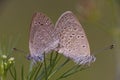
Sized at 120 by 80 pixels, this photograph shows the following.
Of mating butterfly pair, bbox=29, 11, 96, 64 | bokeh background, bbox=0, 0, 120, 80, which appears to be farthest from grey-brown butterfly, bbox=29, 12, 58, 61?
bokeh background, bbox=0, 0, 120, 80

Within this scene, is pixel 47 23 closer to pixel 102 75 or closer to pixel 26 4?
pixel 102 75

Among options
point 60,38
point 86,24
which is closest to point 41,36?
point 60,38

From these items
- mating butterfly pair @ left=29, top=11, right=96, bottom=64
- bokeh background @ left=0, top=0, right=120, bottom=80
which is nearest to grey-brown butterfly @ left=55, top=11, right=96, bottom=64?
mating butterfly pair @ left=29, top=11, right=96, bottom=64

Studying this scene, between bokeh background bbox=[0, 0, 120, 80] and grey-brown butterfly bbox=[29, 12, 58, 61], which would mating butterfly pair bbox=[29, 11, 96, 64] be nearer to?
grey-brown butterfly bbox=[29, 12, 58, 61]

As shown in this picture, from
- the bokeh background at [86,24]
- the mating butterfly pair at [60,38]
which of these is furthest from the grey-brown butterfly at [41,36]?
the bokeh background at [86,24]

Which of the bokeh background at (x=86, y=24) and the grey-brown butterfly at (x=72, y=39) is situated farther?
the bokeh background at (x=86, y=24)

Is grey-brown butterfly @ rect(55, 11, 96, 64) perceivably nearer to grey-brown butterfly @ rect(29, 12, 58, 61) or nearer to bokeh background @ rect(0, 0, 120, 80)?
grey-brown butterfly @ rect(29, 12, 58, 61)

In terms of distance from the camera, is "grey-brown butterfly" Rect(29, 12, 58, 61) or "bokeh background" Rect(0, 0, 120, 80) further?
"bokeh background" Rect(0, 0, 120, 80)

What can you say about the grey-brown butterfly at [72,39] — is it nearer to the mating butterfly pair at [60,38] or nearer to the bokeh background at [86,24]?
the mating butterfly pair at [60,38]
